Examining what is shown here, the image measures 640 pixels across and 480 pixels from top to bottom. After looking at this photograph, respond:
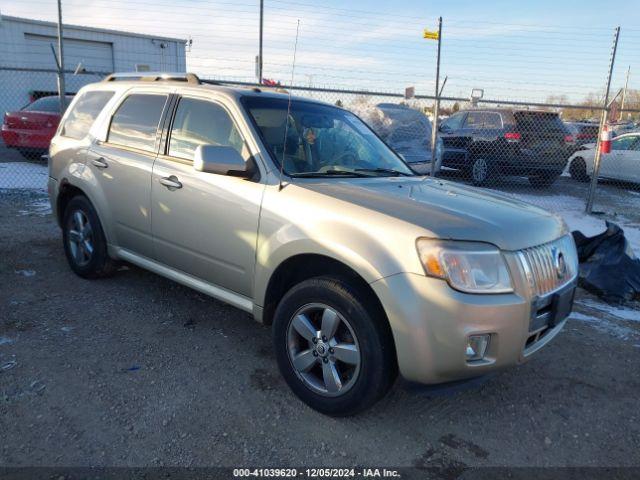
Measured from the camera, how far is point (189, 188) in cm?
356

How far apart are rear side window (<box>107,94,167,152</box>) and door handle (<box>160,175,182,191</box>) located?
389 mm

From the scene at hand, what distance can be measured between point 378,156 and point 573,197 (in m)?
8.83

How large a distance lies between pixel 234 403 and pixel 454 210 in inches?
66.6

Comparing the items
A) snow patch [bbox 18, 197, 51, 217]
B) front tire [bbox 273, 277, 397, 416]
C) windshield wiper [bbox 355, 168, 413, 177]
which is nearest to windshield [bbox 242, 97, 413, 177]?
windshield wiper [bbox 355, 168, 413, 177]

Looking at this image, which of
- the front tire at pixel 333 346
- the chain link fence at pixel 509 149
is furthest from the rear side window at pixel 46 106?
the front tire at pixel 333 346

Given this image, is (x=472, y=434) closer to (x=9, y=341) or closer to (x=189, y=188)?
(x=189, y=188)

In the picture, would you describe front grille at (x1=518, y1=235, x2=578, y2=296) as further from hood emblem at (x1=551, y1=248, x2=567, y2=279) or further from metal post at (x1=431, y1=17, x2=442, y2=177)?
metal post at (x1=431, y1=17, x2=442, y2=177)

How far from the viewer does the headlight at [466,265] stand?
2455 millimetres

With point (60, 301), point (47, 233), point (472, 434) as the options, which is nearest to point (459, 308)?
point (472, 434)

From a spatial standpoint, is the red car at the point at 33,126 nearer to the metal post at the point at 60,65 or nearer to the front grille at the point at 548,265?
the metal post at the point at 60,65

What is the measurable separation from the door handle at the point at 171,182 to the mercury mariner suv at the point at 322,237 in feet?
0.03

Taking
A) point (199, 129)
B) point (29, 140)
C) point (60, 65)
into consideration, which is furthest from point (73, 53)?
point (199, 129)

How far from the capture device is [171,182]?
3668 mm

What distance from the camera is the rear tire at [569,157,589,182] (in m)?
13.8
